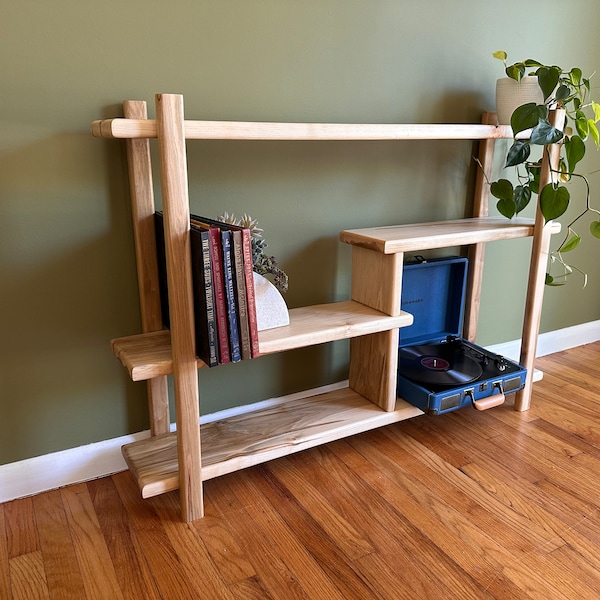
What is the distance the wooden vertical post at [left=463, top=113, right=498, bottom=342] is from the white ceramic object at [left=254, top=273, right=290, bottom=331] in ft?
2.90

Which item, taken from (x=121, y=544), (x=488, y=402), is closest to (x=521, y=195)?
(x=488, y=402)

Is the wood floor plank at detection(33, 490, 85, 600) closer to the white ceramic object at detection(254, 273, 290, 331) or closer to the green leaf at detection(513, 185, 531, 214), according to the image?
the white ceramic object at detection(254, 273, 290, 331)

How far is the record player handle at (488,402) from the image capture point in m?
1.71

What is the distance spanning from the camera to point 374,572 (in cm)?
122

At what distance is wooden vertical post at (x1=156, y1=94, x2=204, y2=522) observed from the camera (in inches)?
45.5

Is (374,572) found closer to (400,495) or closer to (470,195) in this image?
(400,495)

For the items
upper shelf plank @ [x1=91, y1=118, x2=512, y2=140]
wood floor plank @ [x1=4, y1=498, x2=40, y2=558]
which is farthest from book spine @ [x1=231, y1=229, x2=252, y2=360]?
wood floor plank @ [x1=4, y1=498, x2=40, y2=558]

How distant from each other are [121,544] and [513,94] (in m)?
1.65

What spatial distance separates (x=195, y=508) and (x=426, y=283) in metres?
1.07

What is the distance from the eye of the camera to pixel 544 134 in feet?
5.21

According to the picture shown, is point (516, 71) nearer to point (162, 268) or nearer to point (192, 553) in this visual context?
point (162, 268)

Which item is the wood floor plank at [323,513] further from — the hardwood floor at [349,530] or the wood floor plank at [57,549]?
the wood floor plank at [57,549]

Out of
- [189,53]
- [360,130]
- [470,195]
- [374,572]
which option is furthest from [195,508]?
[470,195]

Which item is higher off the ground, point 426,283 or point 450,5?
point 450,5
